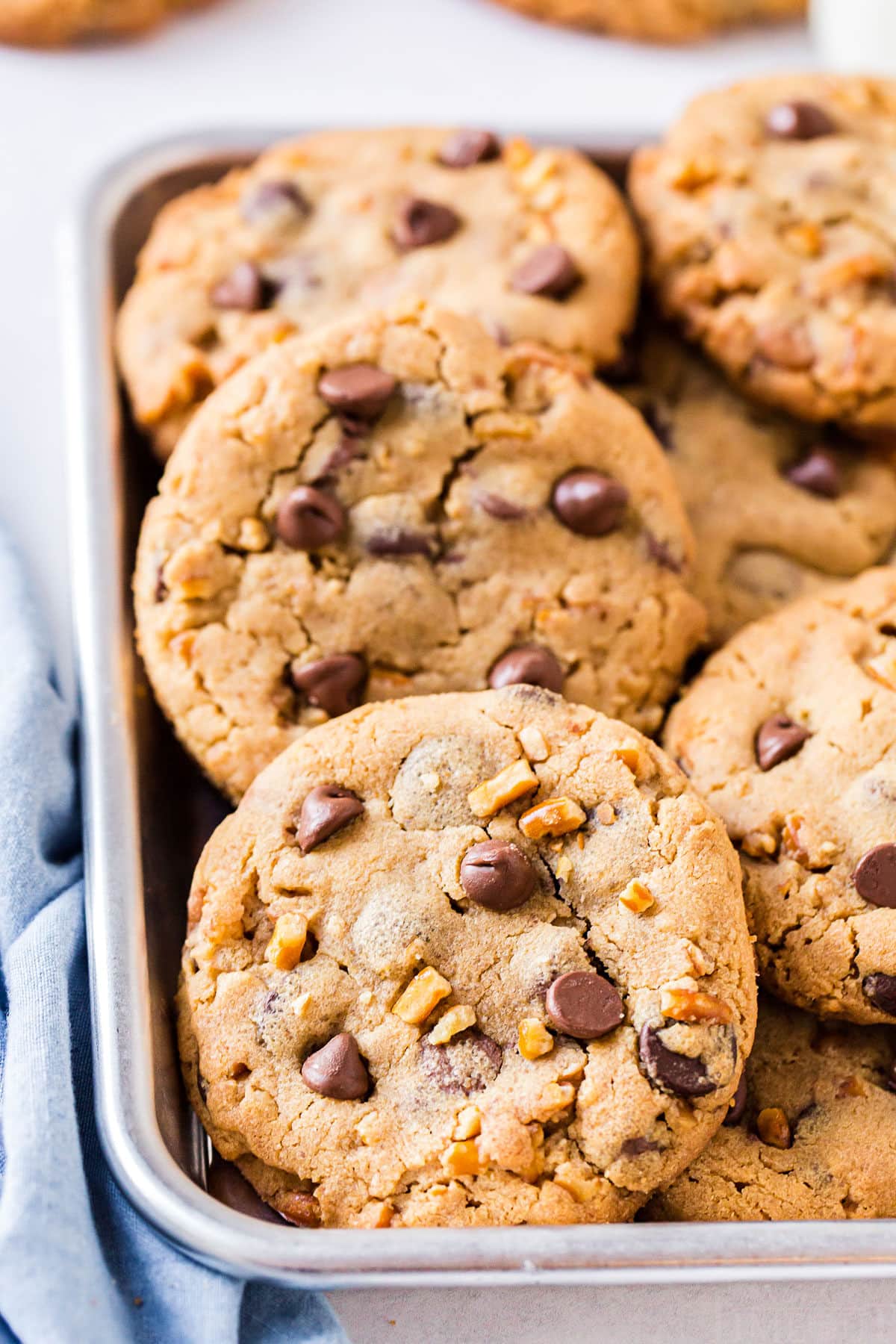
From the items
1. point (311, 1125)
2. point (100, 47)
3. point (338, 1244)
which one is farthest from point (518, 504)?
point (100, 47)

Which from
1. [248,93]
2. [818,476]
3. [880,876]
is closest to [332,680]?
[880,876]

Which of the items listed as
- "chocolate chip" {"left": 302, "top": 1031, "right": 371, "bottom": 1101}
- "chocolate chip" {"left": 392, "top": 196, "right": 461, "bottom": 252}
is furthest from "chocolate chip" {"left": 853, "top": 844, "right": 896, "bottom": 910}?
"chocolate chip" {"left": 392, "top": 196, "right": 461, "bottom": 252}

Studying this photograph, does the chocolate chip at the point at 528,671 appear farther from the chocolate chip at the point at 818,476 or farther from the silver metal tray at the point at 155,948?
the chocolate chip at the point at 818,476

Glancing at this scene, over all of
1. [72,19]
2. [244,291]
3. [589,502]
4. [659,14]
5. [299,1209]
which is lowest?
[299,1209]

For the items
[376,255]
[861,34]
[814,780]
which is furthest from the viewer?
[861,34]

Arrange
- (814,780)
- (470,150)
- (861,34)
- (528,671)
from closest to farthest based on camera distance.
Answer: (814,780), (528,671), (470,150), (861,34)

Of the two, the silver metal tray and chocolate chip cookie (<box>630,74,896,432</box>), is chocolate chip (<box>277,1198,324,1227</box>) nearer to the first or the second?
the silver metal tray

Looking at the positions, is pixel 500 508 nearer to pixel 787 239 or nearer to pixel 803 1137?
pixel 787 239
